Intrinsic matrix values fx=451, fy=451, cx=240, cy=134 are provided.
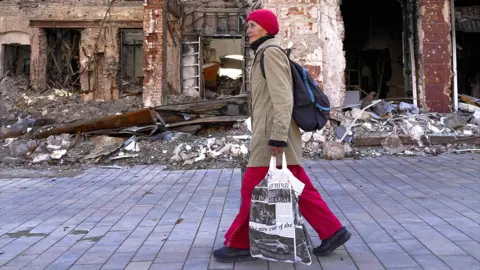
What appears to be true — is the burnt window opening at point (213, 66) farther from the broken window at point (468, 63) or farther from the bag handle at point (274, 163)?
the bag handle at point (274, 163)

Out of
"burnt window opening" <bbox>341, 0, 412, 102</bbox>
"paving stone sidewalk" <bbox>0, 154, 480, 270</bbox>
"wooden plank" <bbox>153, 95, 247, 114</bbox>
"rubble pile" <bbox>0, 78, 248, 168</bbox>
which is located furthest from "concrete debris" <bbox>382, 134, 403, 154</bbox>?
"burnt window opening" <bbox>341, 0, 412, 102</bbox>

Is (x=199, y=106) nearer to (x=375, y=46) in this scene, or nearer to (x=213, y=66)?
(x=213, y=66)

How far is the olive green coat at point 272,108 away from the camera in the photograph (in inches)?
132

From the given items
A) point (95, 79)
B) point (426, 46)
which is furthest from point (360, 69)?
point (95, 79)

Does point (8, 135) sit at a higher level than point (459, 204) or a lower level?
higher

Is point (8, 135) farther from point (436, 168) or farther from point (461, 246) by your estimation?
point (461, 246)

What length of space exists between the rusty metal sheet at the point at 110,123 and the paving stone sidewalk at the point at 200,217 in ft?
7.78

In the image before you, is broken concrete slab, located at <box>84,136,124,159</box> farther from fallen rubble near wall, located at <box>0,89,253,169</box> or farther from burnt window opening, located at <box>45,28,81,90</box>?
burnt window opening, located at <box>45,28,81,90</box>

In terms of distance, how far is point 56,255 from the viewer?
3.86 meters

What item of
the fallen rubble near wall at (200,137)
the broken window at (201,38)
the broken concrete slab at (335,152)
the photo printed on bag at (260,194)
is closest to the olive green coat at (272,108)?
the photo printed on bag at (260,194)

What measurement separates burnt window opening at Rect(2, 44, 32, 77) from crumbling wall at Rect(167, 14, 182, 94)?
614 cm

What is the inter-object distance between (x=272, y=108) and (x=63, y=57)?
1585 cm

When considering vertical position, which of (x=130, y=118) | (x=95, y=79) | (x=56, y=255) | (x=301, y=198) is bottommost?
(x=56, y=255)

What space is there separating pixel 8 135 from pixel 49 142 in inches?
62.0
